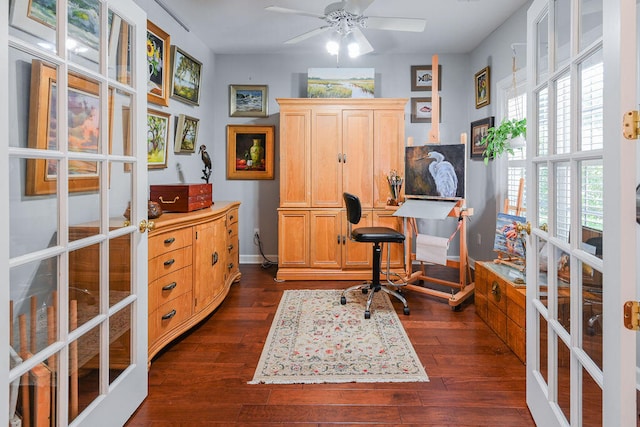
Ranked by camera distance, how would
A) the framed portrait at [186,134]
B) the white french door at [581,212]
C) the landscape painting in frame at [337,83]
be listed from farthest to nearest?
the landscape painting in frame at [337,83] < the framed portrait at [186,134] < the white french door at [581,212]

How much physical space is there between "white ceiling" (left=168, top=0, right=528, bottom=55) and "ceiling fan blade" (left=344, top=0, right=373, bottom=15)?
57 cm

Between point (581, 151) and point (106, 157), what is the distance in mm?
1754

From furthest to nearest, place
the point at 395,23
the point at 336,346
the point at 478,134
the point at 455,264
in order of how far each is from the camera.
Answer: the point at 478,134
the point at 455,264
the point at 395,23
the point at 336,346

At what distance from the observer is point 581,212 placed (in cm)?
126

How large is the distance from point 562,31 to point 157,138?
3.04 metres

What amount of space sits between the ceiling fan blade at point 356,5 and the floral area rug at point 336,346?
2.37m

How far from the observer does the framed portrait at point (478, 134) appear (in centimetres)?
415

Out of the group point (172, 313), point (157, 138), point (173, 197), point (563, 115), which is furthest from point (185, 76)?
point (563, 115)

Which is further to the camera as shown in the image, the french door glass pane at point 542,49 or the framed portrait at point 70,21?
the french door glass pane at point 542,49

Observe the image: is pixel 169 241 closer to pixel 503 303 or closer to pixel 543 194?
pixel 543 194

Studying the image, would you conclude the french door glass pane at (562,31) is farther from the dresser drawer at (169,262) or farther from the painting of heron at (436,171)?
the dresser drawer at (169,262)

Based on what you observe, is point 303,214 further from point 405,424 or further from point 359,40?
point 405,424

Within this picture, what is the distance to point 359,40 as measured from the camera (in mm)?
3328

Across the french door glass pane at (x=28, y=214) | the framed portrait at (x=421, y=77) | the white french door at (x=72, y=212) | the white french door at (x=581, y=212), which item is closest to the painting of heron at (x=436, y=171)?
the framed portrait at (x=421, y=77)
